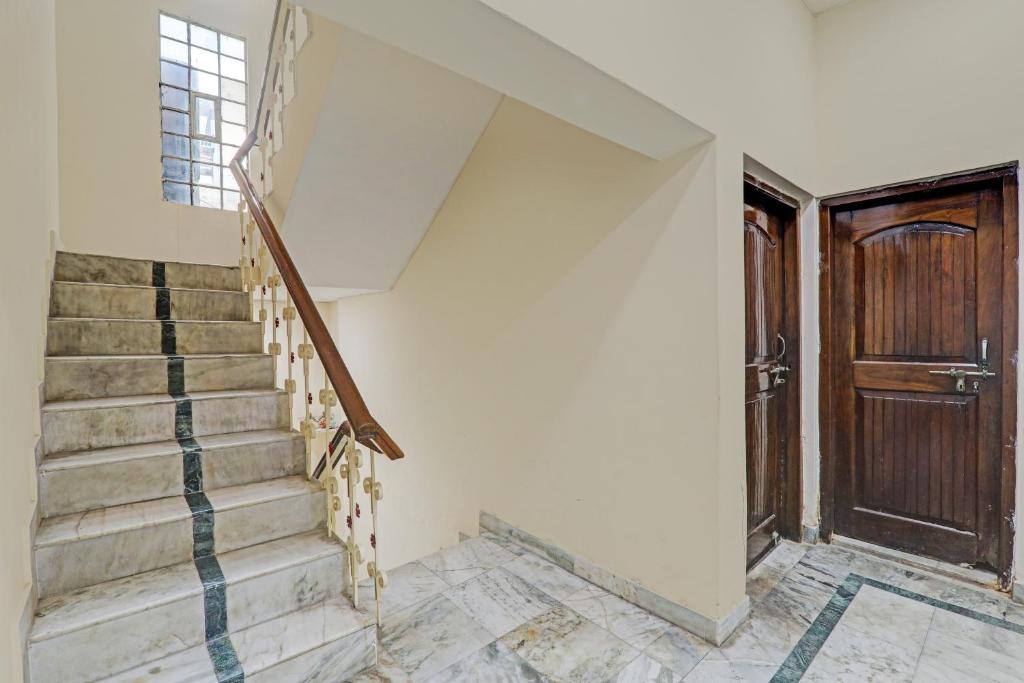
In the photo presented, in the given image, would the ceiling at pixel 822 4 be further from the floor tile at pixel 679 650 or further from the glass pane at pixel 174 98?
the glass pane at pixel 174 98

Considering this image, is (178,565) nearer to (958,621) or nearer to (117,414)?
(117,414)

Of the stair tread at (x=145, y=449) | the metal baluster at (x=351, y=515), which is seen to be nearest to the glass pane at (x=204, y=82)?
the stair tread at (x=145, y=449)

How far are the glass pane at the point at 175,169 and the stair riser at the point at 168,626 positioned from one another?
4.08m

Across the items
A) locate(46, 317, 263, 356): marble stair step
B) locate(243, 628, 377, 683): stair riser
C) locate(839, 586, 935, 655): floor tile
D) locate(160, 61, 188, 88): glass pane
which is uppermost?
locate(160, 61, 188, 88): glass pane

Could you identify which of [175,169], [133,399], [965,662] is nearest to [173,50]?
[175,169]

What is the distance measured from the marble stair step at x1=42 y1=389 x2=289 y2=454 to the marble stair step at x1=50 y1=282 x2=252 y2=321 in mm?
626

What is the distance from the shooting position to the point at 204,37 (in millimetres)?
4586

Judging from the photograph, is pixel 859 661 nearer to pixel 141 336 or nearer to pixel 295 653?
→ pixel 295 653

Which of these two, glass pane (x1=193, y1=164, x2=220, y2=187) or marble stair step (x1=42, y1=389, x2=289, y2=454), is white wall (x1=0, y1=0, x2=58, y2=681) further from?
glass pane (x1=193, y1=164, x2=220, y2=187)

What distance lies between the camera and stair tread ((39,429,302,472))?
1.83m

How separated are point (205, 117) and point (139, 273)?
2.49 meters

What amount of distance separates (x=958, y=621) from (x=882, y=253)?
67.1 inches

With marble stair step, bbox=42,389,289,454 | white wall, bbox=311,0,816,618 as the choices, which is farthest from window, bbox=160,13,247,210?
marble stair step, bbox=42,389,289,454

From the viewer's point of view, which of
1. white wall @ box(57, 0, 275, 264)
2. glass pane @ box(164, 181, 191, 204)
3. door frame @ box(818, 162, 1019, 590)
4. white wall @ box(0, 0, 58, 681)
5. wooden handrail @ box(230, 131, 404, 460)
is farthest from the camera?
glass pane @ box(164, 181, 191, 204)
